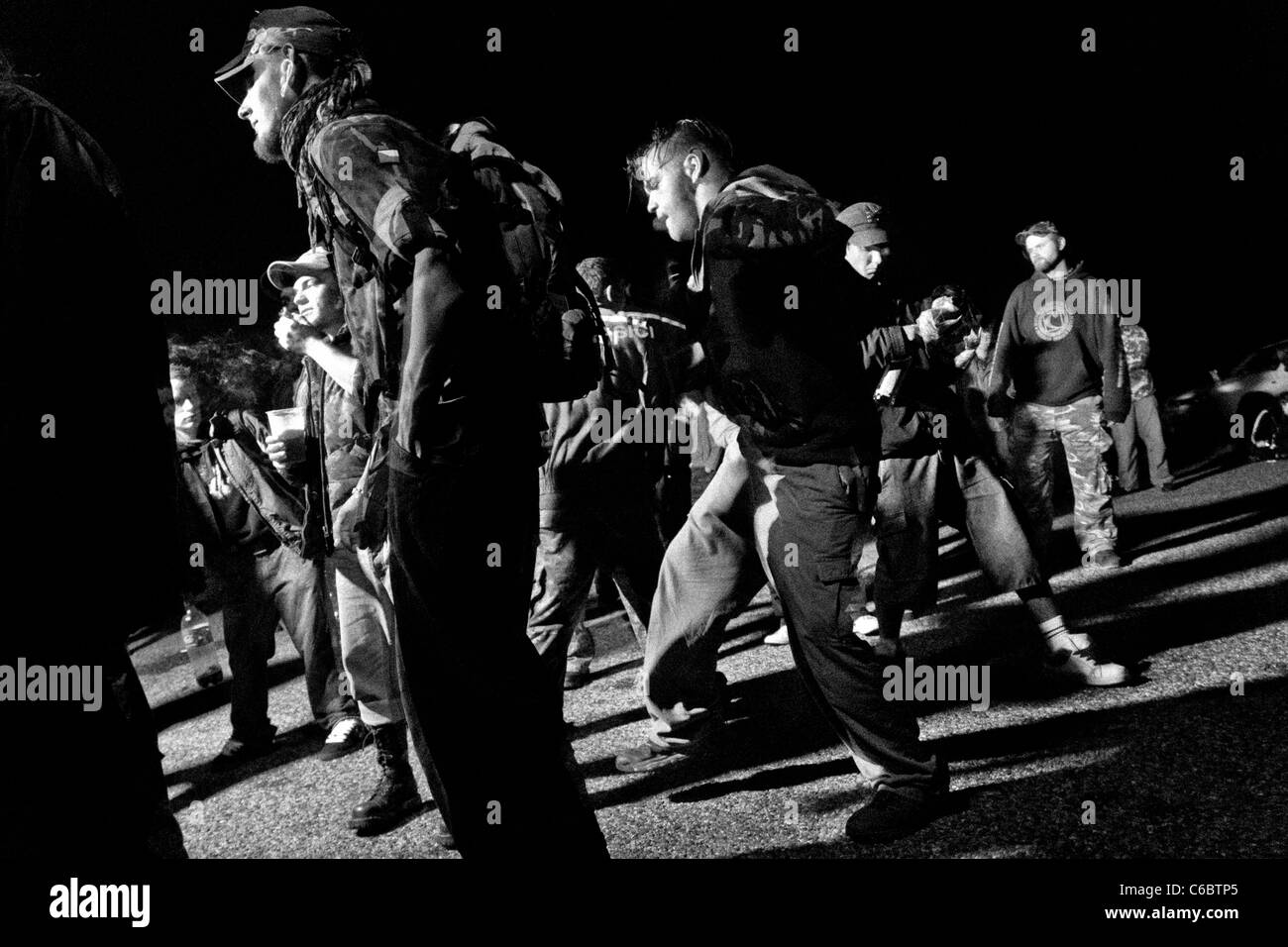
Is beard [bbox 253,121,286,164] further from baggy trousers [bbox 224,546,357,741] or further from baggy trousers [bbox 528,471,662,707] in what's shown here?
baggy trousers [bbox 224,546,357,741]

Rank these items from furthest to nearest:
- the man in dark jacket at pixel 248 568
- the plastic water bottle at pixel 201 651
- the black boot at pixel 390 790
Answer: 1. the plastic water bottle at pixel 201 651
2. the man in dark jacket at pixel 248 568
3. the black boot at pixel 390 790

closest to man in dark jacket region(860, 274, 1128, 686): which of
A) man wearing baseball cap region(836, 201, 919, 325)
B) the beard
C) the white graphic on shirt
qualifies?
man wearing baseball cap region(836, 201, 919, 325)

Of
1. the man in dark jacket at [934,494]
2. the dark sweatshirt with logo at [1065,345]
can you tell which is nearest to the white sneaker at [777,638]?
the man in dark jacket at [934,494]

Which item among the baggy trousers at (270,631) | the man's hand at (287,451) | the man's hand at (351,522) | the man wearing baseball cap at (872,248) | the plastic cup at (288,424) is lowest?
the baggy trousers at (270,631)

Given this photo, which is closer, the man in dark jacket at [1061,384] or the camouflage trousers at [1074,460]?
the man in dark jacket at [1061,384]

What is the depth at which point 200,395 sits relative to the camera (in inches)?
214

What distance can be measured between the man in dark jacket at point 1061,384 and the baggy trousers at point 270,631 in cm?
392

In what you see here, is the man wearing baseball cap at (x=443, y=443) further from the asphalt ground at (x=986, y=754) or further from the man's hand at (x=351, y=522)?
the asphalt ground at (x=986, y=754)

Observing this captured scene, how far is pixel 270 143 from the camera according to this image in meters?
2.90

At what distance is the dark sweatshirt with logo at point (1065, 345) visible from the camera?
6.54 metres
